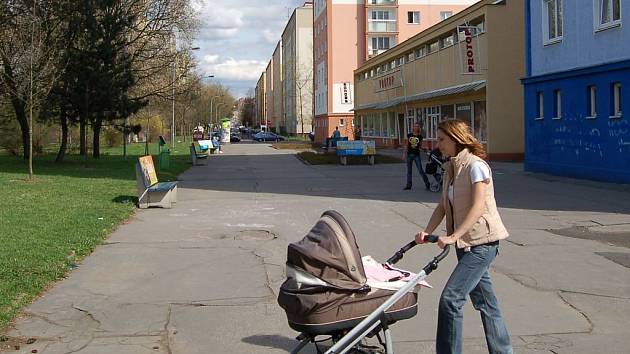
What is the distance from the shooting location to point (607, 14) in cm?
1981

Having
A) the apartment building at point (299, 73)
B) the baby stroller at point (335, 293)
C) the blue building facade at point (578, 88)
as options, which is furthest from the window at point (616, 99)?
the apartment building at point (299, 73)

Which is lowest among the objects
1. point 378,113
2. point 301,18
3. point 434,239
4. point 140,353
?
point 140,353

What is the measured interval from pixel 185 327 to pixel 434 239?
8.74 ft

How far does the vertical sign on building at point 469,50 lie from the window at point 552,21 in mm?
7611

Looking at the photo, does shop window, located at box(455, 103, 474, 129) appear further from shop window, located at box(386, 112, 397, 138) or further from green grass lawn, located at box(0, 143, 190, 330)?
green grass lawn, located at box(0, 143, 190, 330)

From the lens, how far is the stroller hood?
161 inches

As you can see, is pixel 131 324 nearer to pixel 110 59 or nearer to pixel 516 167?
pixel 516 167

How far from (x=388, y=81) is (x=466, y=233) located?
44.1m

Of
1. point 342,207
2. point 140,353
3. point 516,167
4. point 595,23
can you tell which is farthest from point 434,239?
point 516,167

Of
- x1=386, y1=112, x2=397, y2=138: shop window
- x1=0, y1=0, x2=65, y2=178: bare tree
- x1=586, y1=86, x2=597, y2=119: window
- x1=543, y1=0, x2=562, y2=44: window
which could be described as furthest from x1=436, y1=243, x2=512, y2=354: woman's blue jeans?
x1=386, y1=112, x2=397, y2=138: shop window

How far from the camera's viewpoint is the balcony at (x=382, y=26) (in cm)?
7188

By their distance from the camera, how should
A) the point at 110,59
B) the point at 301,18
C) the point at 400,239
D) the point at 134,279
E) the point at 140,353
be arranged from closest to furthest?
the point at 140,353
the point at 134,279
the point at 400,239
the point at 110,59
the point at 301,18

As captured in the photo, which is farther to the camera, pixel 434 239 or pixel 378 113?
pixel 378 113

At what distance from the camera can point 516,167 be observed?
27328 mm
